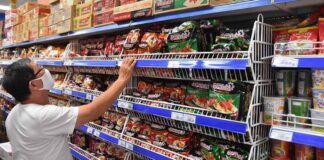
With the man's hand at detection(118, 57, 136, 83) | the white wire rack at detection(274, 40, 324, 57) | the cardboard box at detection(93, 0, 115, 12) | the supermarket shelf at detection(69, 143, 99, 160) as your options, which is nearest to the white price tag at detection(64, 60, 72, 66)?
the cardboard box at detection(93, 0, 115, 12)

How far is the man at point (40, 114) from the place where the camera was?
5.79ft

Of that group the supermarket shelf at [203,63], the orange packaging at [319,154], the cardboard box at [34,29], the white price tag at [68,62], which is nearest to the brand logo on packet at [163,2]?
the supermarket shelf at [203,63]

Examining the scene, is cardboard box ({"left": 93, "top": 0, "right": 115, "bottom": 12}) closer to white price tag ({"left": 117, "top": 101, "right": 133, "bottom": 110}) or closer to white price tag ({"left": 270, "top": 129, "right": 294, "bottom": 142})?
white price tag ({"left": 117, "top": 101, "right": 133, "bottom": 110})

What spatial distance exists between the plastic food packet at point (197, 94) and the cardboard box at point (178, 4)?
0.44 m

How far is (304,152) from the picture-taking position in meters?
1.29

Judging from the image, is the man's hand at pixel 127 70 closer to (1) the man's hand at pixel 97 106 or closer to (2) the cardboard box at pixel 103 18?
(1) the man's hand at pixel 97 106

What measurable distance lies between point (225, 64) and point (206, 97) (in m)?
0.35

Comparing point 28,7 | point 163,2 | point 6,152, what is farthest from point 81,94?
point 28,7

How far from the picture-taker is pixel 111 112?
2.50m

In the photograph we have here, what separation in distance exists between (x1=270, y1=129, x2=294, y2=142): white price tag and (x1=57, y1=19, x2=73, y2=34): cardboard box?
229 centimetres

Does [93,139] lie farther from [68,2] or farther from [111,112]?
[68,2]

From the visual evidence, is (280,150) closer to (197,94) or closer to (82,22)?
(197,94)

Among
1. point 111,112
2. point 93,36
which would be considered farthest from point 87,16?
point 111,112

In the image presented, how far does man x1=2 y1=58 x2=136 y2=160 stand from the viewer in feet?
5.79
